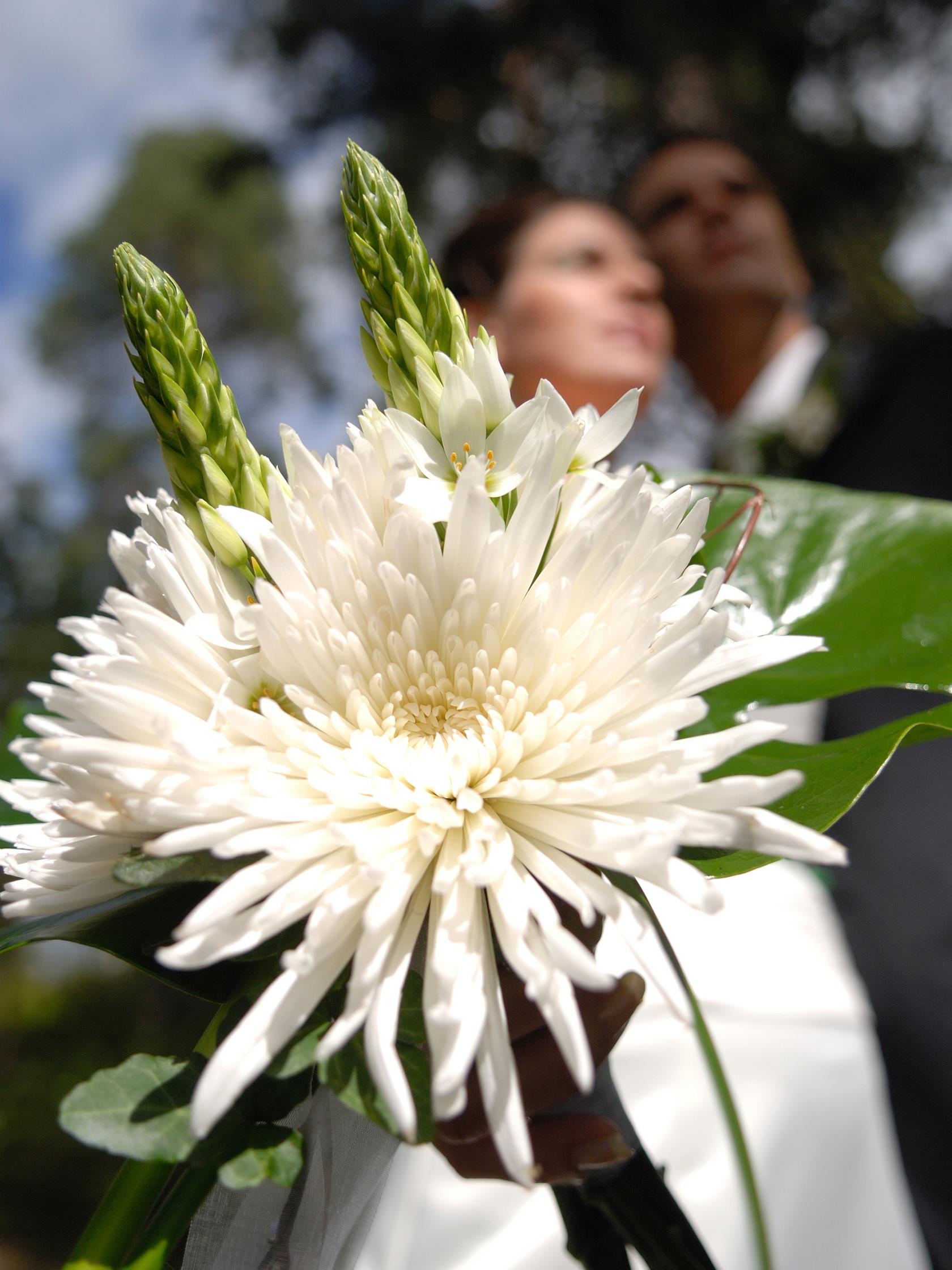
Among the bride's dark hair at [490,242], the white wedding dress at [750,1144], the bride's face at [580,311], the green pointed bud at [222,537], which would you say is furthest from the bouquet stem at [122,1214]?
the bride's dark hair at [490,242]

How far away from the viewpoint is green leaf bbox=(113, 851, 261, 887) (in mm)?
258

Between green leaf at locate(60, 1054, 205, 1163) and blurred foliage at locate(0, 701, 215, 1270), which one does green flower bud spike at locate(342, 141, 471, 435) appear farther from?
blurred foliage at locate(0, 701, 215, 1270)

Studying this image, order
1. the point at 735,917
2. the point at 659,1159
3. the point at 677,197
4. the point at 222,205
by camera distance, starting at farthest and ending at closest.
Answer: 1. the point at 222,205
2. the point at 677,197
3. the point at 735,917
4. the point at 659,1159

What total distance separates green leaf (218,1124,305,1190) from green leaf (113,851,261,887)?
0.08 meters

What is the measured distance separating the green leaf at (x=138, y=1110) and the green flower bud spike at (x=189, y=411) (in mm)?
166

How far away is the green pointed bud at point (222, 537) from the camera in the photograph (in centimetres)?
31

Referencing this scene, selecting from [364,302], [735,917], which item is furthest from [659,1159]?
[364,302]

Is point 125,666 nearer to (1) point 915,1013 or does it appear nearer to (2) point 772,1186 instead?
(2) point 772,1186

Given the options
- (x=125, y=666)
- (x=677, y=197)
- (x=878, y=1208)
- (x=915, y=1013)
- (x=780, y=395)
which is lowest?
(x=878, y=1208)

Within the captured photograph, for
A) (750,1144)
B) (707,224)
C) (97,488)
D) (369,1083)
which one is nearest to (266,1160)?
(369,1083)

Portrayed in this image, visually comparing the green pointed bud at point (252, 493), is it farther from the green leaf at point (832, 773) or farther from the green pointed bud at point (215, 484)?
the green leaf at point (832, 773)

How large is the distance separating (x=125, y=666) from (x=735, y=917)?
102 cm

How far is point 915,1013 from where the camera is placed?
993mm

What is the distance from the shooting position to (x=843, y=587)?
0.49 metres
